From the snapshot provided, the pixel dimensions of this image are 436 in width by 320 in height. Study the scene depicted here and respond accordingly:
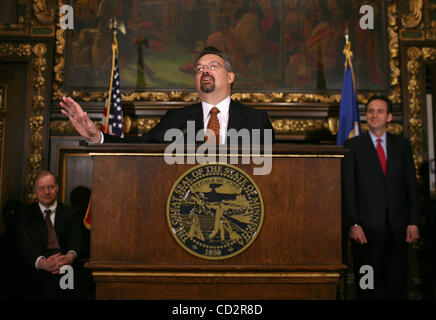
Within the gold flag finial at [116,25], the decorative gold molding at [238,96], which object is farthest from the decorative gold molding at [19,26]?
the gold flag finial at [116,25]

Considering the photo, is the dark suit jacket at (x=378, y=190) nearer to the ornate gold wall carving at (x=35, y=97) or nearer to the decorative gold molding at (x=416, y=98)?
the decorative gold molding at (x=416, y=98)

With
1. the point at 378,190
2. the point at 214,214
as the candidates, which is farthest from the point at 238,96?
the point at 214,214

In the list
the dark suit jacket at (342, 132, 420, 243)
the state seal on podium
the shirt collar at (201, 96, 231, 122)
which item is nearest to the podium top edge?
the state seal on podium

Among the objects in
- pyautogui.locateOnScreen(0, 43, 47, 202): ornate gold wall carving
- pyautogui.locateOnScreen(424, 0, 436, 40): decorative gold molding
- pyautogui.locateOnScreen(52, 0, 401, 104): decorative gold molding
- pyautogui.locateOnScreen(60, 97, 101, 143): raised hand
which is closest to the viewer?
pyautogui.locateOnScreen(60, 97, 101, 143): raised hand

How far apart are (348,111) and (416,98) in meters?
1.02

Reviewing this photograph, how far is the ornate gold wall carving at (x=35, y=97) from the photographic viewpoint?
493 centimetres

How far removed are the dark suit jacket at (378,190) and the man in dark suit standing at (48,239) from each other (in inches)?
86.3

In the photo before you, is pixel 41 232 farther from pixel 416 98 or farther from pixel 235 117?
pixel 416 98

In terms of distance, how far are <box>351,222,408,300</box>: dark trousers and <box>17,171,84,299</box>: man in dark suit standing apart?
2222mm

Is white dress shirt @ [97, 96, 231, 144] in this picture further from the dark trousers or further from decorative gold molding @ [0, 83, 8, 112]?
decorative gold molding @ [0, 83, 8, 112]

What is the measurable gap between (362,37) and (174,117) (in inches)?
127

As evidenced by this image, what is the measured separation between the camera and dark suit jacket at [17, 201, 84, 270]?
3.66m

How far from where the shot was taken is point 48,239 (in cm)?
381
